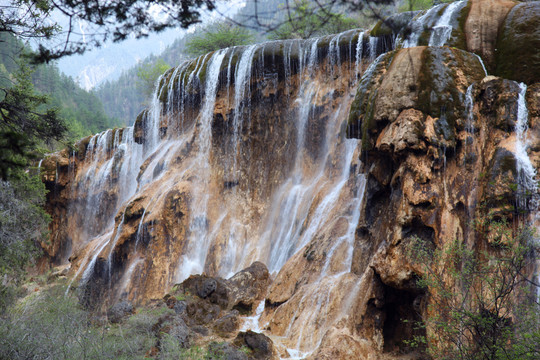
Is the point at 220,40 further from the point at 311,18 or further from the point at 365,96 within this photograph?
the point at 365,96

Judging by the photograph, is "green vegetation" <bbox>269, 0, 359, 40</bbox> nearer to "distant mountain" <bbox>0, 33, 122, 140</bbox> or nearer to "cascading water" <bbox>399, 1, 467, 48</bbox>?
"cascading water" <bbox>399, 1, 467, 48</bbox>

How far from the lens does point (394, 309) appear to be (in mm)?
10195

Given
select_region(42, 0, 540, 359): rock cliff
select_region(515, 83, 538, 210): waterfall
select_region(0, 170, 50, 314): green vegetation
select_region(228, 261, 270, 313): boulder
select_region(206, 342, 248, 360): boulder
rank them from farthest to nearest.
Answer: select_region(228, 261, 270, 313): boulder
select_region(0, 170, 50, 314): green vegetation
select_region(42, 0, 540, 359): rock cliff
select_region(206, 342, 248, 360): boulder
select_region(515, 83, 538, 210): waterfall

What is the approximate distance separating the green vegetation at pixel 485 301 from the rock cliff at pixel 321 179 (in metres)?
0.55

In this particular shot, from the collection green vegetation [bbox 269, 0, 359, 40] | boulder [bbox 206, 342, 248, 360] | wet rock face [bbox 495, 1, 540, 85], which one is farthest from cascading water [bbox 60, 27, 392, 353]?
wet rock face [bbox 495, 1, 540, 85]

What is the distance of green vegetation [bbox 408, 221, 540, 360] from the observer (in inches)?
248

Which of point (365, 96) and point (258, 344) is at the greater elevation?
point (365, 96)

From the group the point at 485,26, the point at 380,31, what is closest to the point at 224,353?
the point at 485,26

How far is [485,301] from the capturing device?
316 inches

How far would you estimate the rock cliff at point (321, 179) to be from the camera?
960 cm

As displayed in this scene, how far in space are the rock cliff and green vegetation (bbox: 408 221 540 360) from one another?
1.81 ft

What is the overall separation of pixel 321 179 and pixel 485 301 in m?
10.0

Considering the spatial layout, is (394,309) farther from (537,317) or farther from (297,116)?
(297,116)

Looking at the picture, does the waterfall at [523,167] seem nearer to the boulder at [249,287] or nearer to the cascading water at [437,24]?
the cascading water at [437,24]
